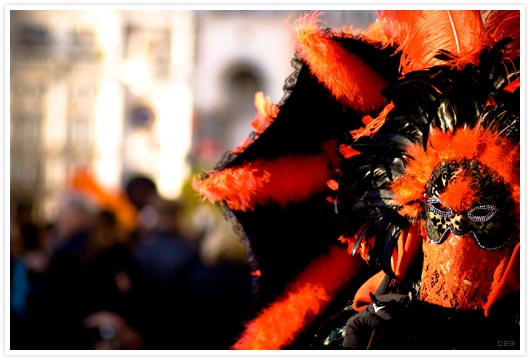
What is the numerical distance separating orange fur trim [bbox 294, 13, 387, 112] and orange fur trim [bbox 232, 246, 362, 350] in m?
0.49

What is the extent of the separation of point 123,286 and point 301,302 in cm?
128

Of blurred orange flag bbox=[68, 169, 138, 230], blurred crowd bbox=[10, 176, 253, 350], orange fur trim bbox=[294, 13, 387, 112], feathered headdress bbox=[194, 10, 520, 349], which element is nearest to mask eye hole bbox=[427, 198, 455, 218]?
feathered headdress bbox=[194, 10, 520, 349]

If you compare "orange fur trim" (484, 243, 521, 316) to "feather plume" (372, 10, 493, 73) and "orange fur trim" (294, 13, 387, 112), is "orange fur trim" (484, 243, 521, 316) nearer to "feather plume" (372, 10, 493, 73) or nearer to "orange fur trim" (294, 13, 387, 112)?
"feather plume" (372, 10, 493, 73)

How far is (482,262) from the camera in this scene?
6.33 feet

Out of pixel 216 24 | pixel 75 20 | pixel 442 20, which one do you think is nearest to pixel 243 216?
pixel 442 20

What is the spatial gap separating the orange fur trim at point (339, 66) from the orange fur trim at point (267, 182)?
9.3 inches

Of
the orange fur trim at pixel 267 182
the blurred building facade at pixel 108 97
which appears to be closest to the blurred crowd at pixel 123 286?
the orange fur trim at pixel 267 182

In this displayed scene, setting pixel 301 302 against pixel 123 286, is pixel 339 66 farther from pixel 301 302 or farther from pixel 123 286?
pixel 123 286

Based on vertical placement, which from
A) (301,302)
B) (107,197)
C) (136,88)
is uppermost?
(301,302)

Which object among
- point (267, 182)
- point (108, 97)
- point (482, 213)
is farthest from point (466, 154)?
point (108, 97)

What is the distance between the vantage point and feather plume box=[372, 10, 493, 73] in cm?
205

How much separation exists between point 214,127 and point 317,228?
A: 13.5 metres

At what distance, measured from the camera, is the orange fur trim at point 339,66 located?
7.69ft

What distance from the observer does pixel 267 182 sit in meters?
2.53
